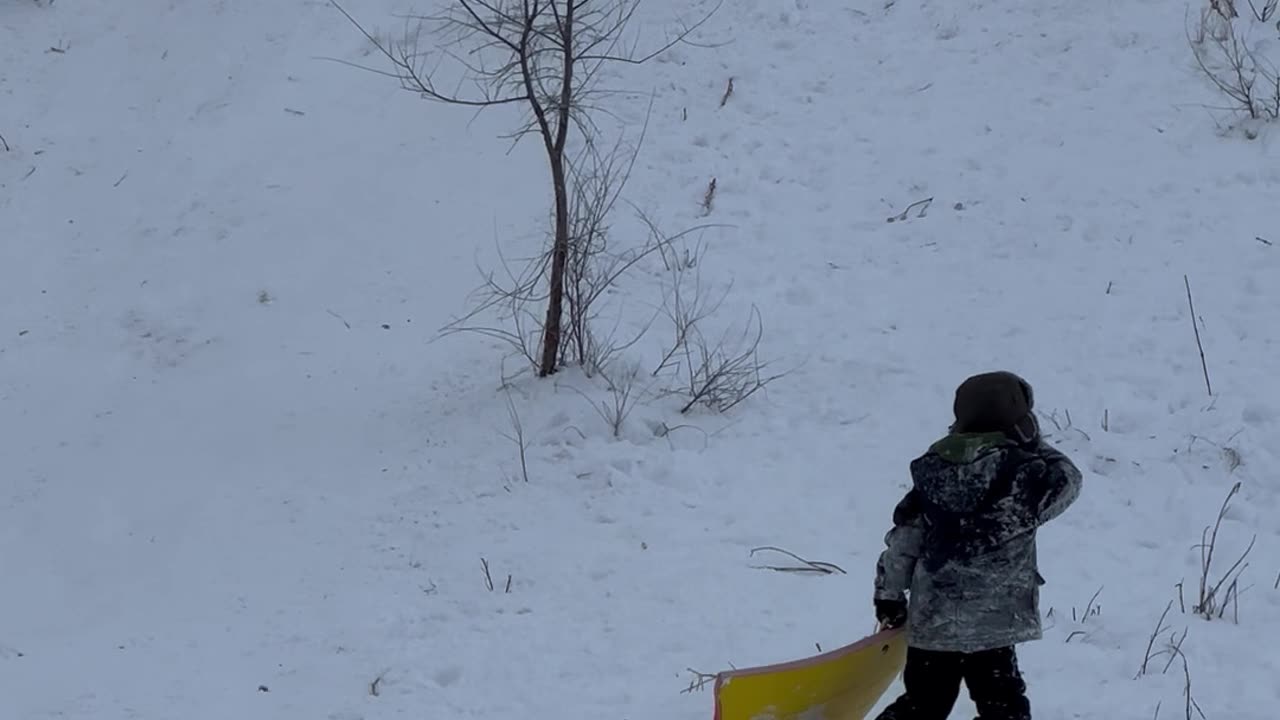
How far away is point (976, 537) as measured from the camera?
12.3 feet

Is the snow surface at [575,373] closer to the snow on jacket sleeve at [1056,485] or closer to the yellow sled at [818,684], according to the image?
the yellow sled at [818,684]

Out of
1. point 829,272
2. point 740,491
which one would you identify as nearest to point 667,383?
point 740,491

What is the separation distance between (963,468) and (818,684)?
3.28 feet

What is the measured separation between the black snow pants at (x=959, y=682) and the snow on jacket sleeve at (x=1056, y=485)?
1.63 feet

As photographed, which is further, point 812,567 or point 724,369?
point 724,369

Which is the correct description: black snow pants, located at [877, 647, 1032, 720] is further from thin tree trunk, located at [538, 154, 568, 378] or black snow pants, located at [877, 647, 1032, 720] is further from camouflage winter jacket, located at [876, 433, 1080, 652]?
thin tree trunk, located at [538, 154, 568, 378]

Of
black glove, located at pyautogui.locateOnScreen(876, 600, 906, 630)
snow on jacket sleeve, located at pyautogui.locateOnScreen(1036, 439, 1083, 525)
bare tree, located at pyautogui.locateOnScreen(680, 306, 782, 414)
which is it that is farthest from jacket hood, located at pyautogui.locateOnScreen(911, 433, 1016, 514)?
bare tree, located at pyautogui.locateOnScreen(680, 306, 782, 414)

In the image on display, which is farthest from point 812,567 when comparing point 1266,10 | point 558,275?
point 1266,10

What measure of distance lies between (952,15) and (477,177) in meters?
4.55

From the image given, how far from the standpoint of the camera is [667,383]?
24.8 feet

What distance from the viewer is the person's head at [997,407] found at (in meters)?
3.66

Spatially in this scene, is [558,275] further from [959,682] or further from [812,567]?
[959,682]

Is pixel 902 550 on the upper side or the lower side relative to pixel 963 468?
lower

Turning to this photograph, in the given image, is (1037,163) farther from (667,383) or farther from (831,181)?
(667,383)
